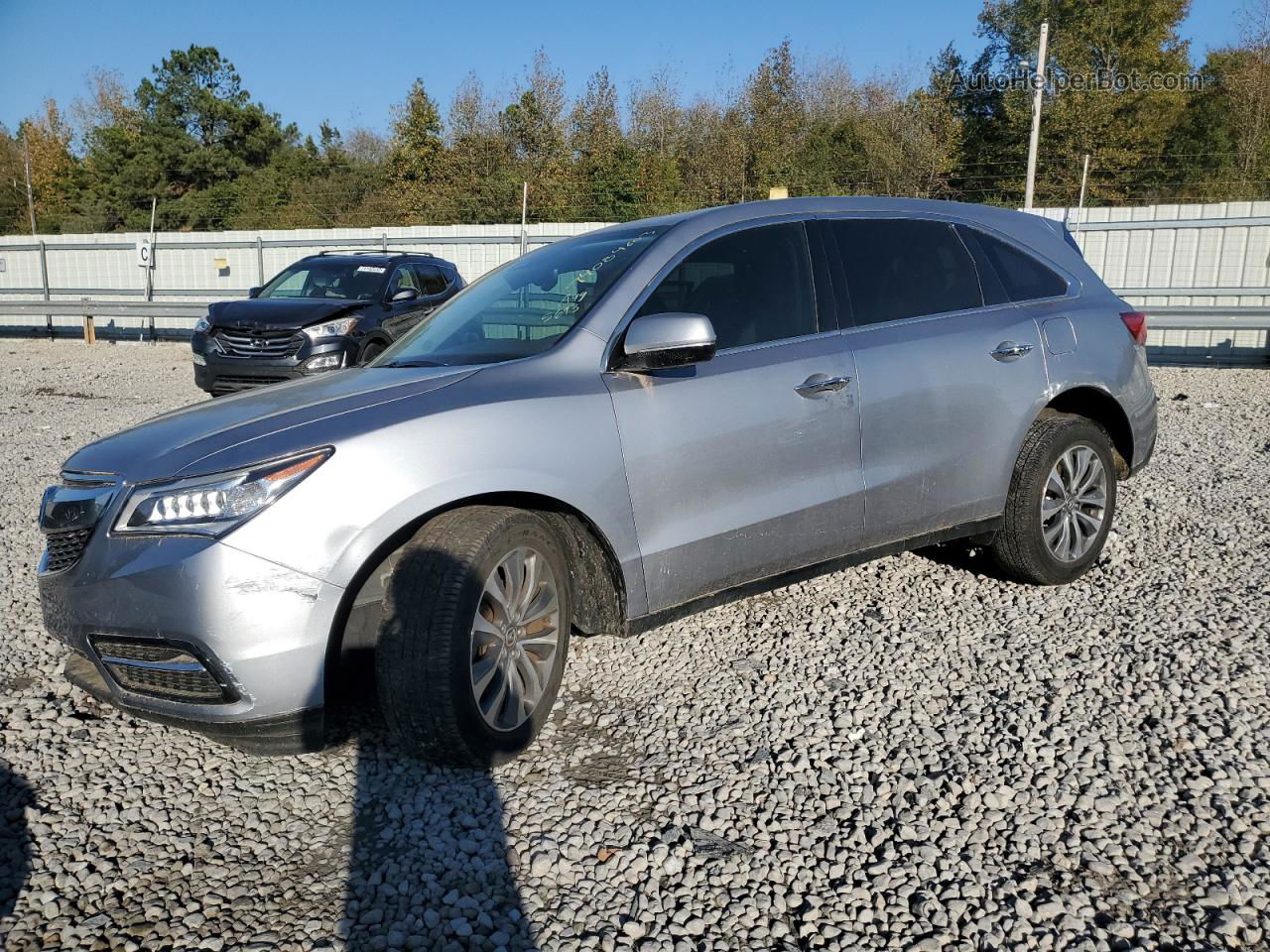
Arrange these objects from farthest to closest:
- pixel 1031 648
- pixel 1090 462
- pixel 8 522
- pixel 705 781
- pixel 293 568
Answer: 1. pixel 8 522
2. pixel 1090 462
3. pixel 1031 648
4. pixel 705 781
5. pixel 293 568

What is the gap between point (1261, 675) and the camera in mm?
3623

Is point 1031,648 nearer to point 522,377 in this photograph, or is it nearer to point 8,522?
point 522,377

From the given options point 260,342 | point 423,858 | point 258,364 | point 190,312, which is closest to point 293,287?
point 260,342

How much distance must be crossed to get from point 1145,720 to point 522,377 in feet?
7.79

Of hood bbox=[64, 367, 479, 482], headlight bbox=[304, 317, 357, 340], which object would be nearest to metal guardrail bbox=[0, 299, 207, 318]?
headlight bbox=[304, 317, 357, 340]

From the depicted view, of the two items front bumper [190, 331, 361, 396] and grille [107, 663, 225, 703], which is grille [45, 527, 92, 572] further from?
front bumper [190, 331, 361, 396]

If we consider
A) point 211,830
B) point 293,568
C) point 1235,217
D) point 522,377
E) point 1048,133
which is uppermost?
point 1048,133

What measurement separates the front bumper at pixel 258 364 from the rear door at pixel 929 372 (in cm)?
674

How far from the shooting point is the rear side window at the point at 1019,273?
4.46 meters

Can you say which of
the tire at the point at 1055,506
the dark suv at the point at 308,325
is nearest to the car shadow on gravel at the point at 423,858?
the tire at the point at 1055,506

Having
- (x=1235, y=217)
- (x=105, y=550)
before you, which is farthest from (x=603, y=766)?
(x=1235, y=217)

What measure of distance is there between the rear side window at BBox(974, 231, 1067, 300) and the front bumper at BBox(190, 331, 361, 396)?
6809 millimetres

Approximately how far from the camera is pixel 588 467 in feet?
10.3

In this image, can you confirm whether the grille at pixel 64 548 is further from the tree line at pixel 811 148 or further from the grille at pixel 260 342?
the tree line at pixel 811 148
